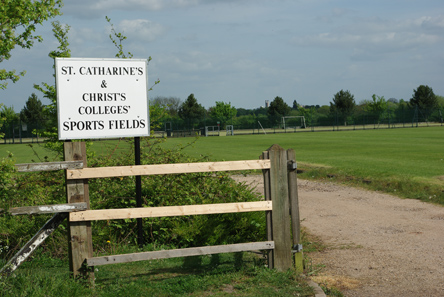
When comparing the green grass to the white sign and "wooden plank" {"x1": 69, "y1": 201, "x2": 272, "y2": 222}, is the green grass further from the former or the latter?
the white sign

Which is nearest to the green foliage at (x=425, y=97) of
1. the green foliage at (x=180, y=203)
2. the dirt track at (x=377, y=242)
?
the dirt track at (x=377, y=242)

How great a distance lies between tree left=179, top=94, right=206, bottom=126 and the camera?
3073 inches

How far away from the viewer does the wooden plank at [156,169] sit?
18.3ft

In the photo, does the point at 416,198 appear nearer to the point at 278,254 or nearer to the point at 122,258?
the point at 278,254

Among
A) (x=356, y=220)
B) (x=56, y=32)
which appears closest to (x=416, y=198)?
(x=356, y=220)

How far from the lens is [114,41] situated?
10945 mm

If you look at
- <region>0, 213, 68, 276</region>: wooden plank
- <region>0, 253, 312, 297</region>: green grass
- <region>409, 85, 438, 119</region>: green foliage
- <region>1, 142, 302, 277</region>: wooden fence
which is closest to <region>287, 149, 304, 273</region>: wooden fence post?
<region>1, 142, 302, 277</region>: wooden fence

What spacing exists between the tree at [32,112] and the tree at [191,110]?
21064mm

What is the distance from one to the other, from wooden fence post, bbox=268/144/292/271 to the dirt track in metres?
0.50

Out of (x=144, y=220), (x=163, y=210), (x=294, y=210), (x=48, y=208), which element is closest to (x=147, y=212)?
(x=163, y=210)

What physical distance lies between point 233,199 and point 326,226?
2241 mm

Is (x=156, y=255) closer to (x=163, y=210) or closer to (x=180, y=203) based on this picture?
(x=163, y=210)

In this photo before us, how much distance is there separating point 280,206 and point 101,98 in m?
2.82

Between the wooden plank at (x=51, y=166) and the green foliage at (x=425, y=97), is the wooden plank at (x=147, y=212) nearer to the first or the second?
the wooden plank at (x=51, y=166)
